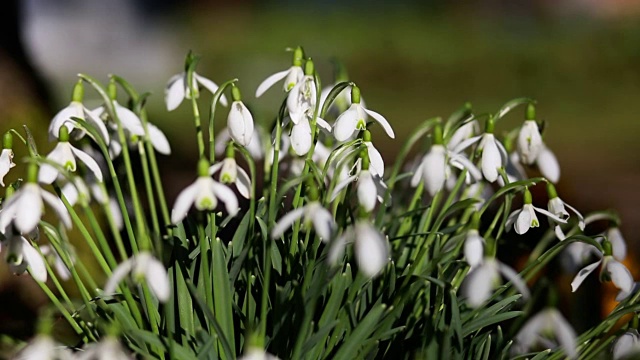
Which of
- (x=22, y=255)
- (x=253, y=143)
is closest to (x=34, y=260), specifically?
(x=22, y=255)

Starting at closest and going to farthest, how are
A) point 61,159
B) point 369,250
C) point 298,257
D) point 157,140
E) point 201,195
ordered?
1. point 369,250
2. point 201,195
3. point 61,159
4. point 298,257
5. point 157,140

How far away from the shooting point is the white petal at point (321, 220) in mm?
938

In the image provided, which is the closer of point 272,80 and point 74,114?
point 74,114

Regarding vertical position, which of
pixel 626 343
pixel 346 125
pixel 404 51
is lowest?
pixel 404 51

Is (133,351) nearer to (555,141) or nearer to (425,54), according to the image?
(555,141)

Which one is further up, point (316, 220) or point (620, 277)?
point (316, 220)

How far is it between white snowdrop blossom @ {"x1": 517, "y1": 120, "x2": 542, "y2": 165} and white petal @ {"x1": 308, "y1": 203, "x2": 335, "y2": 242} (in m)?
0.49

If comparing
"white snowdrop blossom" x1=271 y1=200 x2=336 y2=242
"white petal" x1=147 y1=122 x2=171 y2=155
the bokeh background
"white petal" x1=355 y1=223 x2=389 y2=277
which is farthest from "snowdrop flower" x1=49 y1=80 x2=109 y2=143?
the bokeh background

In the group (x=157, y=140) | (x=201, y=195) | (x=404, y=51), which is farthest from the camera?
(x=404, y=51)

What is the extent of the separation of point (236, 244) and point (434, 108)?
291 inches

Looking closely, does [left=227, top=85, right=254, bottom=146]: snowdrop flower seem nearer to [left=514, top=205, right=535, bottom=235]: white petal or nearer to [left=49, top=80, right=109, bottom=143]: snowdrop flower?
[left=49, top=80, right=109, bottom=143]: snowdrop flower

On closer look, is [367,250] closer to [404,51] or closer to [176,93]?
[176,93]

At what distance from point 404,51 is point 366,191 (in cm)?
930

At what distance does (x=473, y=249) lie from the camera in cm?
99
